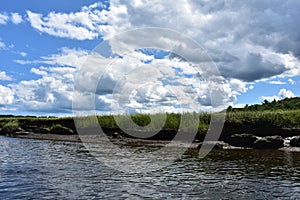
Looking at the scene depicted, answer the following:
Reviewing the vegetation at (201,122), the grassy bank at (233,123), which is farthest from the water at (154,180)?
the vegetation at (201,122)

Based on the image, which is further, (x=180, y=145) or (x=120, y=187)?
(x=180, y=145)

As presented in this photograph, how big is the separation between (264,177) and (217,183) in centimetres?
278

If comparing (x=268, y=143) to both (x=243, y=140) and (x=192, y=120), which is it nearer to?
(x=243, y=140)

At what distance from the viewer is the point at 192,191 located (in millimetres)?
12477

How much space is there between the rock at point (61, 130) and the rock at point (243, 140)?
20.5m

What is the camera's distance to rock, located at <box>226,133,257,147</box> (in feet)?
94.8

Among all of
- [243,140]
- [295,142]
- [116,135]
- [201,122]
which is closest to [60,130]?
[116,135]

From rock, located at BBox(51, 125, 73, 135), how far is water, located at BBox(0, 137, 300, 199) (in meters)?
21.9

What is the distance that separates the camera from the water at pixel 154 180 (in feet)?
39.2

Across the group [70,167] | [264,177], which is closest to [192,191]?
[264,177]

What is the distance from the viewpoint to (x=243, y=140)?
29.3m

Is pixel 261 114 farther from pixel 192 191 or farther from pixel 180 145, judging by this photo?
pixel 192 191

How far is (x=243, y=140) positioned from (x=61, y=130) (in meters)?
23.2

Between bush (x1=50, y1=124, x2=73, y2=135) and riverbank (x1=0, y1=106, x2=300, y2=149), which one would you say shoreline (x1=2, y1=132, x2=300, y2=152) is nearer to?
riverbank (x1=0, y1=106, x2=300, y2=149)
